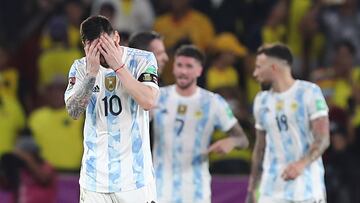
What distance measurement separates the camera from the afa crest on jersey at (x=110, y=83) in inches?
343

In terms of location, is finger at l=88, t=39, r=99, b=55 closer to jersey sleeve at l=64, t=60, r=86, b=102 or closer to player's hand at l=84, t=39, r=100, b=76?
player's hand at l=84, t=39, r=100, b=76

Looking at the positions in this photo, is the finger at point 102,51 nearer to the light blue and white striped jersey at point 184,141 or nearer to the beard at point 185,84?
the beard at point 185,84

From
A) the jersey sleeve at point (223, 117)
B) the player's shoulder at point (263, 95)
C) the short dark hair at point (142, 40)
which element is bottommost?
the jersey sleeve at point (223, 117)

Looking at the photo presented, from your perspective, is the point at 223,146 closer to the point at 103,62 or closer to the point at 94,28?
the point at 103,62

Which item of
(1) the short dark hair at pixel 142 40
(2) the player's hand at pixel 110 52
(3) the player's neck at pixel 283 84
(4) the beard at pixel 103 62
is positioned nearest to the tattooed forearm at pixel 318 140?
(3) the player's neck at pixel 283 84

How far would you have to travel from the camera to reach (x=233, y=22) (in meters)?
16.1

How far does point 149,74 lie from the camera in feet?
28.3

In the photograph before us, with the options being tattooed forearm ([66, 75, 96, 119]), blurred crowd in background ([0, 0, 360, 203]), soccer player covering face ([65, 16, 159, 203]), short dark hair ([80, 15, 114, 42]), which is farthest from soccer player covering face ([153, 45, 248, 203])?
blurred crowd in background ([0, 0, 360, 203])

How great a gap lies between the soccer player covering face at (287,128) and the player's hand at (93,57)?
302cm

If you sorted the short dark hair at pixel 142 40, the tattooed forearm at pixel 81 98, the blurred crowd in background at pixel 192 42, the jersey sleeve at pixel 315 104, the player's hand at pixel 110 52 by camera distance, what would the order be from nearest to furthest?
1. the player's hand at pixel 110 52
2. the tattooed forearm at pixel 81 98
3. the short dark hair at pixel 142 40
4. the jersey sleeve at pixel 315 104
5. the blurred crowd in background at pixel 192 42

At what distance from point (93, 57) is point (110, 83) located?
50 cm

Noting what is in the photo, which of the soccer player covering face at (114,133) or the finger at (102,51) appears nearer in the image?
the finger at (102,51)

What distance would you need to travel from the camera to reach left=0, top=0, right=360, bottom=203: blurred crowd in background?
14523mm

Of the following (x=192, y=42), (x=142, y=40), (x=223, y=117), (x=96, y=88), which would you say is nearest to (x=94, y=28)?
(x=96, y=88)
